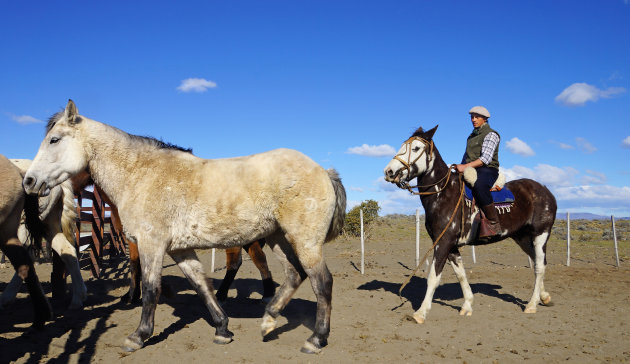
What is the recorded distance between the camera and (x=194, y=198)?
5012 millimetres

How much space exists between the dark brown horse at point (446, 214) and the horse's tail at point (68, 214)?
5420 mm

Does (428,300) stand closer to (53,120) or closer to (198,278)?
(198,278)

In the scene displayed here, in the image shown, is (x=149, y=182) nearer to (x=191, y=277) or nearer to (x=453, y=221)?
(x=191, y=277)

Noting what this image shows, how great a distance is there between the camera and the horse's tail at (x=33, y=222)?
6016 mm

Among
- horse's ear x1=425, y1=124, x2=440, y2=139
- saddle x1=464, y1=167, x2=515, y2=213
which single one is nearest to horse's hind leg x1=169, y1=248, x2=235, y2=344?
horse's ear x1=425, y1=124, x2=440, y2=139

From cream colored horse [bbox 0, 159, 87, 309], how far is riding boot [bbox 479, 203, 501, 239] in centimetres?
658

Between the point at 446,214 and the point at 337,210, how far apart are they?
89.7 inches

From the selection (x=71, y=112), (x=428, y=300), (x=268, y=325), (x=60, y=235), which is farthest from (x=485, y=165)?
(x=60, y=235)

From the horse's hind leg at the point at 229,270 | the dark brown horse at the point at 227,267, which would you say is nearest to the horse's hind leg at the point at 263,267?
the dark brown horse at the point at 227,267

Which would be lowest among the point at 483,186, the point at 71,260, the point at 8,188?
the point at 71,260

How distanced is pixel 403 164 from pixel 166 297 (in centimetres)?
471

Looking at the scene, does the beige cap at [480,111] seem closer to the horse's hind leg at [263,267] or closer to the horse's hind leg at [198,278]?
the horse's hind leg at [263,267]

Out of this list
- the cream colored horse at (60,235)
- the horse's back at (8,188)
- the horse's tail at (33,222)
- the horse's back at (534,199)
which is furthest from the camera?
the horse's back at (534,199)

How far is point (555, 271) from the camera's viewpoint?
1149 cm
